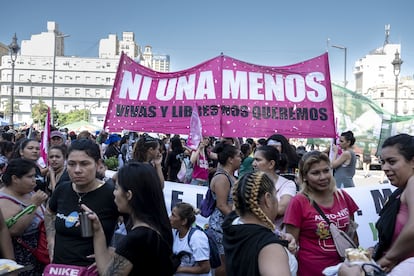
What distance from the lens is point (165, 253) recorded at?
8.71 ft

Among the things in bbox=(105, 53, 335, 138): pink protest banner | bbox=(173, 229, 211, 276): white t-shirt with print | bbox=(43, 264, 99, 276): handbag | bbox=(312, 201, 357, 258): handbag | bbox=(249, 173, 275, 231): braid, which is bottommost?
bbox=(173, 229, 211, 276): white t-shirt with print

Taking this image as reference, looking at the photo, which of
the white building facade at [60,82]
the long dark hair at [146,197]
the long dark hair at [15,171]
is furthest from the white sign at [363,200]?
the white building facade at [60,82]

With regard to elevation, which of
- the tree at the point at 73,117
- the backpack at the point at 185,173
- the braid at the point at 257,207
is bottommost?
the backpack at the point at 185,173

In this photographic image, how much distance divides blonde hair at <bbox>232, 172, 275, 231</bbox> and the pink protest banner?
3926 millimetres

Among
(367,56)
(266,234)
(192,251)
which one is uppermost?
(367,56)

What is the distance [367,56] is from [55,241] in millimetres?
124897

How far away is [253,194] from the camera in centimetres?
263

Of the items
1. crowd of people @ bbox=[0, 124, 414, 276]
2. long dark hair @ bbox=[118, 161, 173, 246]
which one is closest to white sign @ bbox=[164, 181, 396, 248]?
crowd of people @ bbox=[0, 124, 414, 276]

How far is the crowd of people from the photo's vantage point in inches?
101

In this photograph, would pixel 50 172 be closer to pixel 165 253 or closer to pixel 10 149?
pixel 10 149

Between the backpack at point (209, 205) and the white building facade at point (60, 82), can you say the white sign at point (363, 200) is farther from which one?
the white building facade at point (60, 82)

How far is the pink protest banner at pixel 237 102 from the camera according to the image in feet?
22.3

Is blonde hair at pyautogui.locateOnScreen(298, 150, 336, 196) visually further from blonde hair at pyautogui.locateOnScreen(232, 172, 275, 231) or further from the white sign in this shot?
the white sign

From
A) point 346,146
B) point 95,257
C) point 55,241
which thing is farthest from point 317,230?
point 346,146
